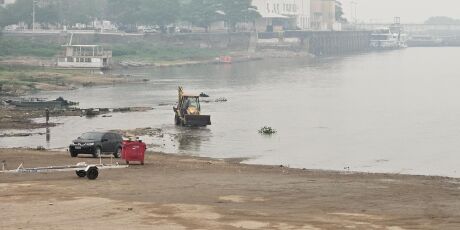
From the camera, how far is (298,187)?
114ft

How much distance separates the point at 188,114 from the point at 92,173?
124 feet

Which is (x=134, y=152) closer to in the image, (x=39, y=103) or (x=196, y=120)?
(x=196, y=120)

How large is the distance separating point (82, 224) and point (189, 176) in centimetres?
1223

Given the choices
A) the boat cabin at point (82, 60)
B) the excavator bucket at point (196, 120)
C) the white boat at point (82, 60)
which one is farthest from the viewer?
the boat cabin at point (82, 60)

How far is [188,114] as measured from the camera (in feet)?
239

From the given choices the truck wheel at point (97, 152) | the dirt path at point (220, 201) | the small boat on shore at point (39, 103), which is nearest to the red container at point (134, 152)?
the dirt path at point (220, 201)

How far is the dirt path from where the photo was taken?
26734mm

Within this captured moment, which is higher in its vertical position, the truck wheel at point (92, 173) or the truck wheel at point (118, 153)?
the truck wheel at point (92, 173)

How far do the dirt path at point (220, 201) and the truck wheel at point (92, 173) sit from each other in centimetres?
30


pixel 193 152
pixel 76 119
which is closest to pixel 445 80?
pixel 76 119

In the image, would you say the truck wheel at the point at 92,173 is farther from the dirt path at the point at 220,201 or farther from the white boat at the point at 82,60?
the white boat at the point at 82,60

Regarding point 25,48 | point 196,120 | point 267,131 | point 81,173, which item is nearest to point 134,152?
point 81,173

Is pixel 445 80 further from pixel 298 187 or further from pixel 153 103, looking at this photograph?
pixel 298 187

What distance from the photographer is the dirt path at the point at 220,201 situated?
26734mm
